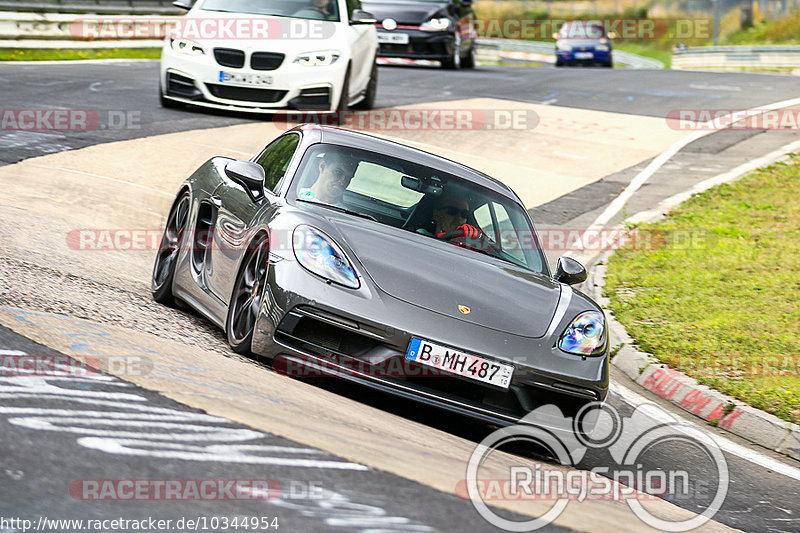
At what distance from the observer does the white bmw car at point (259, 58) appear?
15.1m

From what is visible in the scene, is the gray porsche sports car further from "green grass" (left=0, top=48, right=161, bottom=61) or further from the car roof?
"green grass" (left=0, top=48, right=161, bottom=61)

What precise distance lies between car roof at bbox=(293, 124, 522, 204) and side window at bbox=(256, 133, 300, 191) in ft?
0.44

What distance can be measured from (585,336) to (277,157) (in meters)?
2.45

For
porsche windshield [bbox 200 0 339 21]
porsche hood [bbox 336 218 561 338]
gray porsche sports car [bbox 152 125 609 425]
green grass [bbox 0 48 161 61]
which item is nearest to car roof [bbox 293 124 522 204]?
gray porsche sports car [bbox 152 125 609 425]

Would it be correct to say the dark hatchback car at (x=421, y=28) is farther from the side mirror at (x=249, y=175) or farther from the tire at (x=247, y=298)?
the tire at (x=247, y=298)

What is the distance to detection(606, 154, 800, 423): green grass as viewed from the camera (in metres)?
7.80

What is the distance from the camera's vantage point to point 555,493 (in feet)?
14.7

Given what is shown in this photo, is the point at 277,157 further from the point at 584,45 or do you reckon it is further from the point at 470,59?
the point at 584,45

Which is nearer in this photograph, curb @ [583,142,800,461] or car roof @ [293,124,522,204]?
curb @ [583,142,800,461]

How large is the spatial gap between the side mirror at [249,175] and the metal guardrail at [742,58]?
96.8 ft

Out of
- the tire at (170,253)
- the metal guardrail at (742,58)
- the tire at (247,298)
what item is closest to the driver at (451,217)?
the tire at (247,298)

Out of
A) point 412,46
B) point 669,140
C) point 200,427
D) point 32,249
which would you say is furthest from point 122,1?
point 200,427

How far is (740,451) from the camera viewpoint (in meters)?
6.61

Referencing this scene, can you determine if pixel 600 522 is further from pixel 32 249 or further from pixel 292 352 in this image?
pixel 32 249
